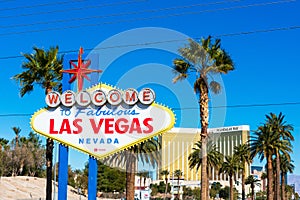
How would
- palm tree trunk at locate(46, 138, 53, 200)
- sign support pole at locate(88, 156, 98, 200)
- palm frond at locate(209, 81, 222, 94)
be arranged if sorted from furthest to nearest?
palm frond at locate(209, 81, 222, 94) < palm tree trunk at locate(46, 138, 53, 200) < sign support pole at locate(88, 156, 98, 200)

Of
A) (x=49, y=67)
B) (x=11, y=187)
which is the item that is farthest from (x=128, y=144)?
(x=11, y=187)

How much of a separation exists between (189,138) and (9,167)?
3542 inches

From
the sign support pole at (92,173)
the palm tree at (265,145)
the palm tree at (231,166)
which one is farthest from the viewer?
the palm tree at (231,166)

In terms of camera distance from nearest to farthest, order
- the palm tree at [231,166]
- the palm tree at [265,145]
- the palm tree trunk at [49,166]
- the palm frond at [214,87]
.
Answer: the palm tree trunk at [49,166], the palm frond at [214,87], the palm tree at [265,145], the palm tree at [231,166]

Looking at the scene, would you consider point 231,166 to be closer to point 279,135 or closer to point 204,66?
point 279,135

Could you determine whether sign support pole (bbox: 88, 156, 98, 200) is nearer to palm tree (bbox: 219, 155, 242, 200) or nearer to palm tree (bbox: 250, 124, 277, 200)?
palm tree (bbox: 250, 124, 277, 200)

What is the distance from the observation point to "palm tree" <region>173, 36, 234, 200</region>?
3403 centimetres

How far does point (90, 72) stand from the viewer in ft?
70.2

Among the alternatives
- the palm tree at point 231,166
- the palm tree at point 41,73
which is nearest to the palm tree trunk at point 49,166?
the palm tree at point 41,73

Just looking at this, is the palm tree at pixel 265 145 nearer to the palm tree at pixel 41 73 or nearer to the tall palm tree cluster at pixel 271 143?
the tall palm tree cluster at pixel 271 143

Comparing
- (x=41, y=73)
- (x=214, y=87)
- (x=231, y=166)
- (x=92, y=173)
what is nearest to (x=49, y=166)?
(x=41, y=73)

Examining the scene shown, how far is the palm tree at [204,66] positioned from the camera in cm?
3403

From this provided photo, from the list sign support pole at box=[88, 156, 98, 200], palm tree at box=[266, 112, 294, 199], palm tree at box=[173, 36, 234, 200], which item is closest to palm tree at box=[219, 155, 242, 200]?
palm tree at box=[266, 112, 294, 199]

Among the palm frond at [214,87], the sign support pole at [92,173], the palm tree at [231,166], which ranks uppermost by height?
the palm frond at [214,87]
